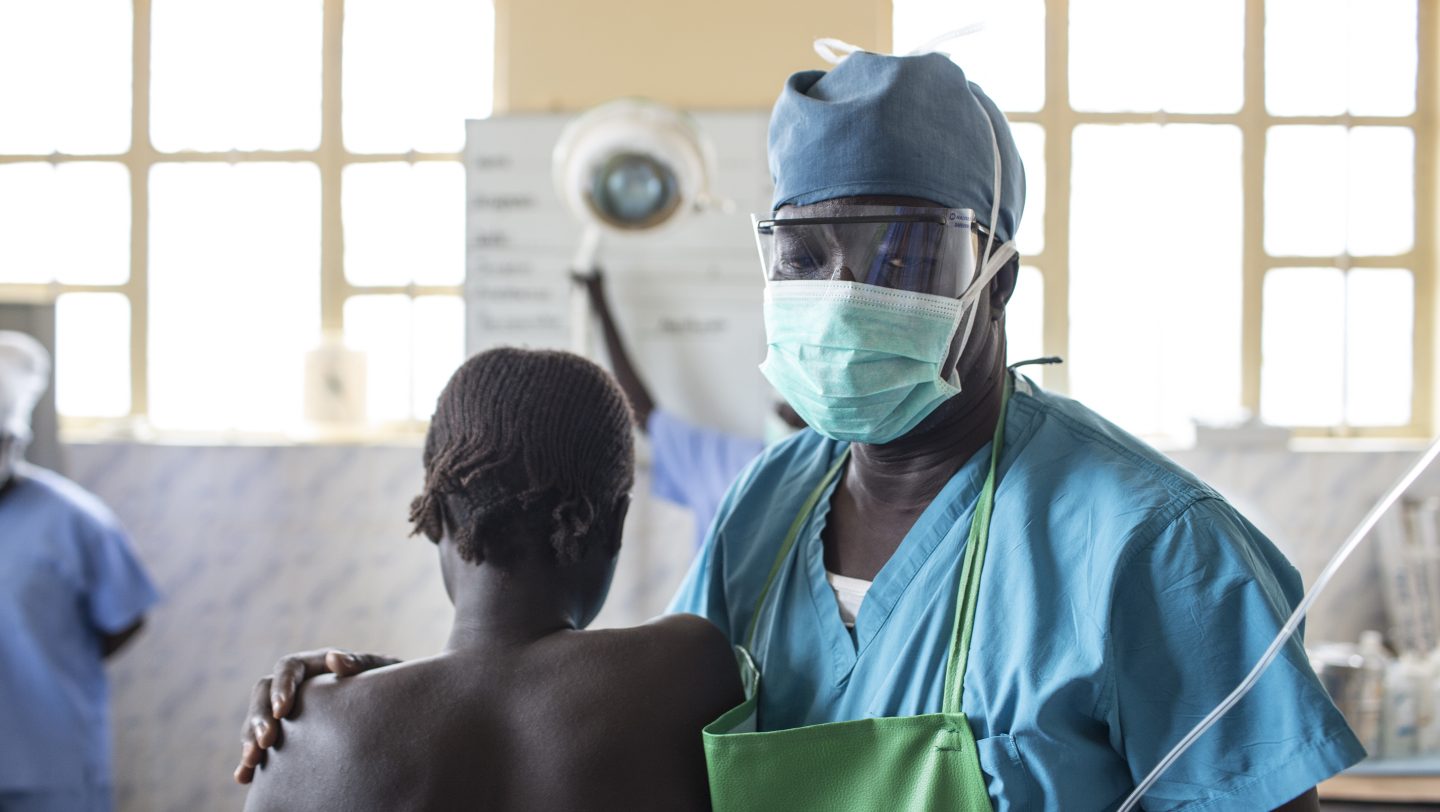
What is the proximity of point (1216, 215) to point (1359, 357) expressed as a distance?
2.26 ft

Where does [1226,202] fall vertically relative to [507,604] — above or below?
above

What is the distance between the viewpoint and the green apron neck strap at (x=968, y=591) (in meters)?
1.06

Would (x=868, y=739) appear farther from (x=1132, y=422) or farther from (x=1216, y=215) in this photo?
(x=1216, y=215)

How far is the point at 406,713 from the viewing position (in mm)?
1015

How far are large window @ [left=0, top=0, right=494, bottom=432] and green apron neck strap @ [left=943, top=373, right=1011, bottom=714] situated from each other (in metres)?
2.94

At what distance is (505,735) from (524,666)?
0.23 ft

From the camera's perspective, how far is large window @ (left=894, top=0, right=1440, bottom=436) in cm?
364

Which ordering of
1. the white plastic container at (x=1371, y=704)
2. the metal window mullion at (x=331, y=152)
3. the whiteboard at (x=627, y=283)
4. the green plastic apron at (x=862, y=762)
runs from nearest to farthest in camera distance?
1. the green plastic apron at (x=862, y=762)
2. the white plastic container at (x=1371, y=704)
3. the whiteboard at (x=627, y=283)
4. the metal window mullion at (x=331, y=152)

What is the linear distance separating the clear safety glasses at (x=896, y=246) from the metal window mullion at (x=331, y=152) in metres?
2.99

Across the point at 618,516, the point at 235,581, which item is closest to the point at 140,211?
the point at 235,581

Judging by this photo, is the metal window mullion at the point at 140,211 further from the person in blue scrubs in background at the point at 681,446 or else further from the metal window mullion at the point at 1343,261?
the metal window mullion at the point at 1343,261

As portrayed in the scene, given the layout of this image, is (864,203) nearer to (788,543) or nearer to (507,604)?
(788,543)

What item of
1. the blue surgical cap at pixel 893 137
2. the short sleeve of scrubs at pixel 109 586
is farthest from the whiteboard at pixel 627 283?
the blue surgical cap at pixel 893 137

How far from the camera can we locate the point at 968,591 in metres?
1.11
